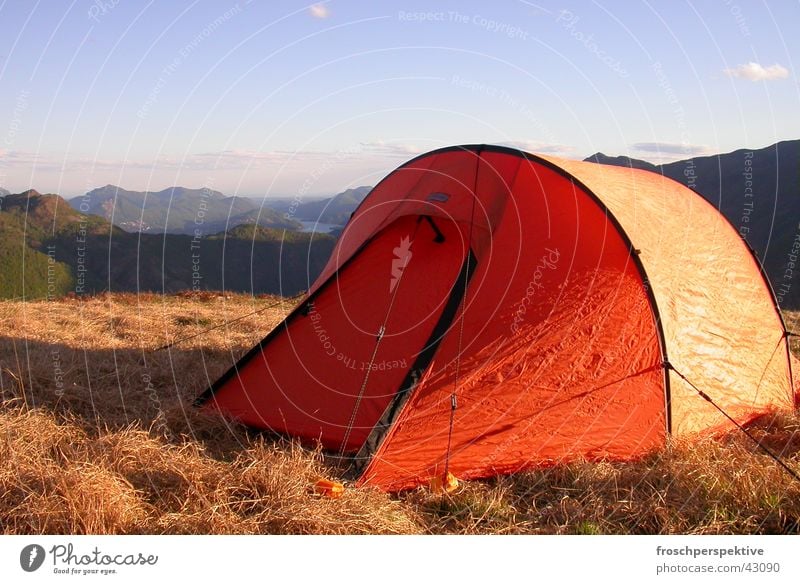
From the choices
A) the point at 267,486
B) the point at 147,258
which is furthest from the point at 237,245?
the point at 267,486

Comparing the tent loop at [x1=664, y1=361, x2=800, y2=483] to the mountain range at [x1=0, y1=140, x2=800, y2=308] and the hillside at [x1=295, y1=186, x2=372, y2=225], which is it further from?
the mountain range at [x1=0, y1=140, x2=800, y2=308]

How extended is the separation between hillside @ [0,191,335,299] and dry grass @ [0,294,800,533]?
243ft

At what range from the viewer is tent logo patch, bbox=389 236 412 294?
6.23 m

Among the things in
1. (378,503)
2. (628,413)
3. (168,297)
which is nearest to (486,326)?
(628,413)

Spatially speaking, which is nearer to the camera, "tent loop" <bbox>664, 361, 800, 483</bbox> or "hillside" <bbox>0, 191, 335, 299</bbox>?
"tent loop" <bbox>664, 361, 800, 483</bbox>

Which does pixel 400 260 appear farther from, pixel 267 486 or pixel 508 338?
pixel 267 486

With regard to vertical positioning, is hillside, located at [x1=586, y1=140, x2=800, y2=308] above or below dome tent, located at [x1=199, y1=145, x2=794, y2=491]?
above

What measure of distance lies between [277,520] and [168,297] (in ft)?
41.7

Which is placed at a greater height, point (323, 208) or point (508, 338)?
point (323, 208)
